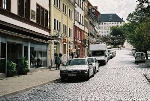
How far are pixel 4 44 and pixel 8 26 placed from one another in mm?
1282

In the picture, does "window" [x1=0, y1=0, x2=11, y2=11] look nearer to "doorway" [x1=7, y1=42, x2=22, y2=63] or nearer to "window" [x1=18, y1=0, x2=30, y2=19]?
"window" [x1=18, y1=0, x2=30, y2=19]

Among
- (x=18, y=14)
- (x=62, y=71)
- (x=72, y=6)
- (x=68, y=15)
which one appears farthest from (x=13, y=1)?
(x=72, y=6)

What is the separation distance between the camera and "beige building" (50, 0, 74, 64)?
33688 mm

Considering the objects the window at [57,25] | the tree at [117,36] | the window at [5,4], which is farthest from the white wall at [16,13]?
the tree at [117,36]

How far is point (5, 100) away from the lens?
10562 mm

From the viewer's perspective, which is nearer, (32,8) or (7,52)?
(7,52)

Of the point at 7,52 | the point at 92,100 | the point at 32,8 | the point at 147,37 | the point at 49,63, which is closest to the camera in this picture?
the point at 92,100

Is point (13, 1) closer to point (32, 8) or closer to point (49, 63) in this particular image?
point (32, 8)

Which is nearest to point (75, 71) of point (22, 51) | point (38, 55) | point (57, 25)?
point (22, 51)

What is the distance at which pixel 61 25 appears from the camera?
3812 centimetres

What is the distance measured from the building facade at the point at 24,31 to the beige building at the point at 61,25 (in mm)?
2353

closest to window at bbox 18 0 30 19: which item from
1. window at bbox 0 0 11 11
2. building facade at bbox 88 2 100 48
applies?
window at bbox 0 0 11 11

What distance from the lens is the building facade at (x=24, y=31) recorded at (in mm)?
19688

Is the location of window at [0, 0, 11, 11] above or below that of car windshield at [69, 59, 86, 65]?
above
